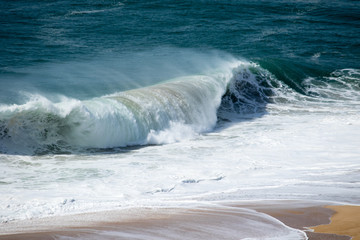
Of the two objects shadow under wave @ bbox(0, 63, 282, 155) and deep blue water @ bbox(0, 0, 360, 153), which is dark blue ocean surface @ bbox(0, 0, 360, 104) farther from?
shadow under wave @ bbox(0, 63, 282, 155)

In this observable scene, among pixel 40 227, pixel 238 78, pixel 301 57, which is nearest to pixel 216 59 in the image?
pixel 238 78

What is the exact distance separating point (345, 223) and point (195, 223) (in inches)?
60.0

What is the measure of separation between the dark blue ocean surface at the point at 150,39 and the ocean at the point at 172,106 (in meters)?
0.08

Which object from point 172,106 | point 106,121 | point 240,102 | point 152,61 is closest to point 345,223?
point 106,121

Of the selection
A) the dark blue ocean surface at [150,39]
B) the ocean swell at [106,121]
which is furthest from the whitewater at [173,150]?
the dark blue ocean surface at [150,39]

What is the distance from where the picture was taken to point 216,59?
17.2 meters

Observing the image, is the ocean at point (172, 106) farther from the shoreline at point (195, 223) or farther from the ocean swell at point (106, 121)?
the shoreline at point (195, 223)

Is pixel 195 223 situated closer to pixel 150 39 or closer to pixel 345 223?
pixel 345 223

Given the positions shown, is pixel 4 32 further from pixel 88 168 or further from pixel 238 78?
pixel 88 168

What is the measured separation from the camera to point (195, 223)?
507cm

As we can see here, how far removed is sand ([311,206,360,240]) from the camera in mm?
4582

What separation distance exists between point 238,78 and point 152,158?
25.7 feet

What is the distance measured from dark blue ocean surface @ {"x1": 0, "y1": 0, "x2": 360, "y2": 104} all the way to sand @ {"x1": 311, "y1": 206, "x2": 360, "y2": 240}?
7.38 m

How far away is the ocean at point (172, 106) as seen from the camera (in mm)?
6535
